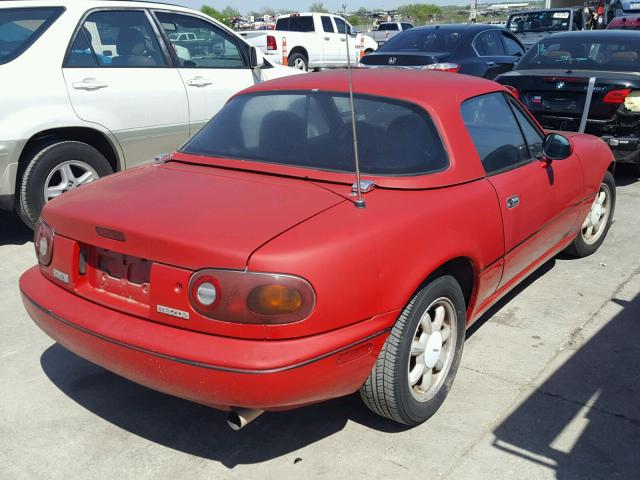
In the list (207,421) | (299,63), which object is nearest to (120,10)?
(207,421)

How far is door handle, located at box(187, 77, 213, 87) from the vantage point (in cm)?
643

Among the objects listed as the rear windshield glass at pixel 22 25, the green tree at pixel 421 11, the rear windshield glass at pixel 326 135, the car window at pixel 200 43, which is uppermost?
the rear windshield glass at pixel 22 25

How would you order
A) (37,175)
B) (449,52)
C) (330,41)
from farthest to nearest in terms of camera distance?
1. (330,41)
2. (449,52)
3. (37,175)

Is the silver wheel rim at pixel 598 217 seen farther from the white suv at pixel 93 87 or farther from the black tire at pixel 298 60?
the black tire at pixel 298 60

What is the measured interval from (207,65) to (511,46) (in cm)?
673

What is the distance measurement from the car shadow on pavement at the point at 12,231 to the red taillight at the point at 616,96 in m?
5.38

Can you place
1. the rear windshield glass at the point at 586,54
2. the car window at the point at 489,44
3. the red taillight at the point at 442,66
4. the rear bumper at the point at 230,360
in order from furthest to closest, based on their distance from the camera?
the car window at the point at 489,44, the red taillight at the point at 442,66, the rear windshield glass at the point at 586,54, the rear bumper at the point at 230,360

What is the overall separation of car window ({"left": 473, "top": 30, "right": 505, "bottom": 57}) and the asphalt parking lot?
7.30 metres

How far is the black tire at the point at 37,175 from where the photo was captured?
209 inches

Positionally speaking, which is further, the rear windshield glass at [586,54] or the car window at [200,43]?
the rear windshield glass at [586,54]

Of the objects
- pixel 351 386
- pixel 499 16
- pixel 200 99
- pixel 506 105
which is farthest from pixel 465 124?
pixel 499 16

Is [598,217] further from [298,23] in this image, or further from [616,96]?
[298,23]

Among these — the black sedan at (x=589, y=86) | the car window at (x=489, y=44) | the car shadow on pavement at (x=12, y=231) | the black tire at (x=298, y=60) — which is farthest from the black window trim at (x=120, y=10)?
the black tire at (x=298, y=60)

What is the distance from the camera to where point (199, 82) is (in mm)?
6512
